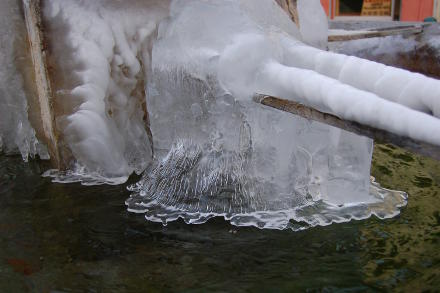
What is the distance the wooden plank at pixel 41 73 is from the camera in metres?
3.18

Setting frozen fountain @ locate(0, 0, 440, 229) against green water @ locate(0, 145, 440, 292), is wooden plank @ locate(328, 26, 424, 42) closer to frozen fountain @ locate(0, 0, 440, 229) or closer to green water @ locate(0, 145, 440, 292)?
frozen fountain @ locate(0, 0, 440, 229)

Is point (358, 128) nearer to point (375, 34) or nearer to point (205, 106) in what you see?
point (205, 106)

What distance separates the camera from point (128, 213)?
2848 millimetres

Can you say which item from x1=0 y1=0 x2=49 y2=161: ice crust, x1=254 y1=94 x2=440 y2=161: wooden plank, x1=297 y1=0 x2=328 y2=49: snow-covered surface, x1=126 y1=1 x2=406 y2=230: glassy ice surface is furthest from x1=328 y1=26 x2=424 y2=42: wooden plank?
x1=0 y1=0 x2=49 y2=161: ice crust

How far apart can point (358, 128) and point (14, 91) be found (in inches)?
105

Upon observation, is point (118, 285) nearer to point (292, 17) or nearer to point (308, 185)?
point (308, 185)

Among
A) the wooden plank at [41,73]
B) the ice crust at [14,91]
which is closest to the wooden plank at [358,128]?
the wooden plank at [41,73]

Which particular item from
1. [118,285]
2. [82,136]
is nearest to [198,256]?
[118,285]

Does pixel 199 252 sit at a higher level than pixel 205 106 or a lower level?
lower

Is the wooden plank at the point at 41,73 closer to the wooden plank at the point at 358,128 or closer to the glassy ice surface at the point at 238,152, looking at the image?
the glassy ice surface at the point at 238,152

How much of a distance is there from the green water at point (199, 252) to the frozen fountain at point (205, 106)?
147mm

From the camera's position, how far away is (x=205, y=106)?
2809 mm

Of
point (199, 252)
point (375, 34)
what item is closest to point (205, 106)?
point (199, 252)

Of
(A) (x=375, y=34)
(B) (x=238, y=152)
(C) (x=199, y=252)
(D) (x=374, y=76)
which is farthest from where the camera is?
(A) (x=375, y=34)
